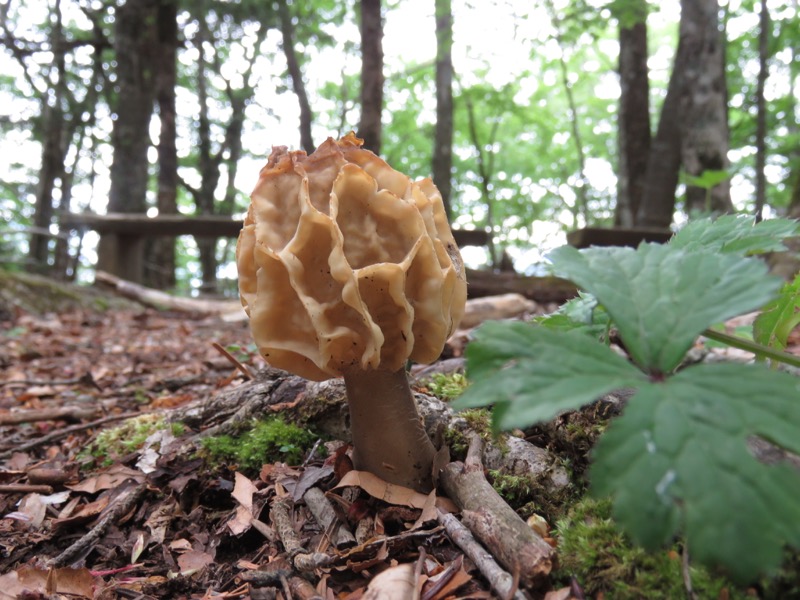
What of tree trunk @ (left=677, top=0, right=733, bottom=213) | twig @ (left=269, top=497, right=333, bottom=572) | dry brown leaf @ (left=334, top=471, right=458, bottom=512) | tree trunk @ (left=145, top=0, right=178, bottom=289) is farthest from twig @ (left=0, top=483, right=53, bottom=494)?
tree trunk @ (left=145, top=0, right=178, bottom=289)

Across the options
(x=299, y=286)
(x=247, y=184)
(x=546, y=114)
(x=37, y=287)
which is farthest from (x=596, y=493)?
(x=247, y=184)

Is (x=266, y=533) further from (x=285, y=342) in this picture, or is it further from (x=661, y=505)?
(x=661, y=505)

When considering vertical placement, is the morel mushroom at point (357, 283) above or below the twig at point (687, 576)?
above

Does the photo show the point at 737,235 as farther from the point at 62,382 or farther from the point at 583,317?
the point at 62,382

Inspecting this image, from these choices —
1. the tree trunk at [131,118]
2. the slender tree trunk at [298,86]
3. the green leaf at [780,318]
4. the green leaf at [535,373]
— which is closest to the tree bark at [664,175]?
the green leaf at [780,318]

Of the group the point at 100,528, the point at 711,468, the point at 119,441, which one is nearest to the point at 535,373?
the point at 711,468

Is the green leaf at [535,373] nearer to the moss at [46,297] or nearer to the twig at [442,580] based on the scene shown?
the twig at [442,580]

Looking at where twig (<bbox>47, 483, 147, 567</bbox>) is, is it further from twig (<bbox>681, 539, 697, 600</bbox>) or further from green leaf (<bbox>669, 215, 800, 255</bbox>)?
green leaf (<bbox>669, 215, 800, 255</bbox>)
